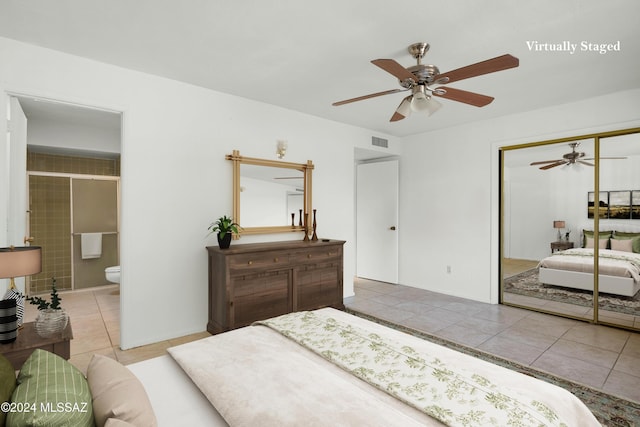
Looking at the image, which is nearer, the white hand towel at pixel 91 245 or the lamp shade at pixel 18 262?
the lamp shade at pixel 18 262

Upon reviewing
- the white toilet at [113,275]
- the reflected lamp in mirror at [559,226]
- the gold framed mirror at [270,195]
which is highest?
the gold framed mirror at [270,195]

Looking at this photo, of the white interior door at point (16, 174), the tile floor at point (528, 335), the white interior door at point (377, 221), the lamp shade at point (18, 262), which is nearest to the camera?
the lamp shade at point (18, 262)

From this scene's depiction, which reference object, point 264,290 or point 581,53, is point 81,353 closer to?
point 264,290

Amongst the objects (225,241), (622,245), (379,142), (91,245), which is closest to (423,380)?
(225,241)

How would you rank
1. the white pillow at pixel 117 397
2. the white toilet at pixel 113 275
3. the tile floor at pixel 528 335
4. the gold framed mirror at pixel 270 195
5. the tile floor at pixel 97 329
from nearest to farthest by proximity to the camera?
the white pillow at pixel 117 397 < the tile floor at pixel 528 335 < the tile floor at pixel 97 329 < the gold framed mirror at pixel 270 195 < the white toilet at pixel 113 275

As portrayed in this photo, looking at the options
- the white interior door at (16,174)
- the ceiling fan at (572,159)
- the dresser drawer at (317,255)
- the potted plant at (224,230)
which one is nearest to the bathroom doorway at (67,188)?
the white interior door at (16,174)

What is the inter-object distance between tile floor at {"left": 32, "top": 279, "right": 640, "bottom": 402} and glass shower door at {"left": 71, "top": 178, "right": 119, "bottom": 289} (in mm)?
413

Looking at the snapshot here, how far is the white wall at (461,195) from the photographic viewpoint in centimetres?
410

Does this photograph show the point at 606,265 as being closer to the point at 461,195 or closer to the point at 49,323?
the point at 461,195

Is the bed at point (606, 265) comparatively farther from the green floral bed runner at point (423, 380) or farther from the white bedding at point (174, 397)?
the white bedding at point (174, 397)

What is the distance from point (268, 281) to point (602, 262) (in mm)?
3751

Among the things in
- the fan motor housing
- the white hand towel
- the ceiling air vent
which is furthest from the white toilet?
the fan motor housing

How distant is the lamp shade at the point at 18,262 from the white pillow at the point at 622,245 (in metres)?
5.23

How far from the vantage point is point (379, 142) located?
5.29 metres
